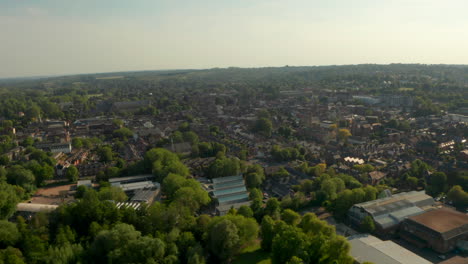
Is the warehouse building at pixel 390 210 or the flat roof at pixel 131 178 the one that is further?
the flat roof at pixel 131 178

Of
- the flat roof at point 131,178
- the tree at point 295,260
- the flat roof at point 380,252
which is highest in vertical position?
the tree at point 295,260

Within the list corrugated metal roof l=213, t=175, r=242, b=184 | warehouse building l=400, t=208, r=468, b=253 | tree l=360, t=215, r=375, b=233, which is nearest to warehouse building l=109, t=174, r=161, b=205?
corrugated metal roof l=213, t=175, r=242, b=184

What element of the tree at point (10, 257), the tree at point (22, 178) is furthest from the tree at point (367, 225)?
the tree at point (22, 178)

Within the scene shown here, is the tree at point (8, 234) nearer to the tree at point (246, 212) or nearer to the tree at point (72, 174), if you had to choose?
the tree at point (72, 174)

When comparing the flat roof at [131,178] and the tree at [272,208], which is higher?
the tree at [272,208]

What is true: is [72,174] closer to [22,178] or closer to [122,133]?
[22,178]

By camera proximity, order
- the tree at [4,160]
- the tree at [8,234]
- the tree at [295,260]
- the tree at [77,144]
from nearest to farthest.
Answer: the tree at [295,260] → the tree at [8,234] → the tree at [4,160] → the tree at [77,144]

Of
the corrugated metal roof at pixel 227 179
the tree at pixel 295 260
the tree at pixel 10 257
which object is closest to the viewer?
the tree at pixel 295 260

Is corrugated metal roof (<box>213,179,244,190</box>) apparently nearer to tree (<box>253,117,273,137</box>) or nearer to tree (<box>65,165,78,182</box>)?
tree (<box>65,165,78,182</box>)
